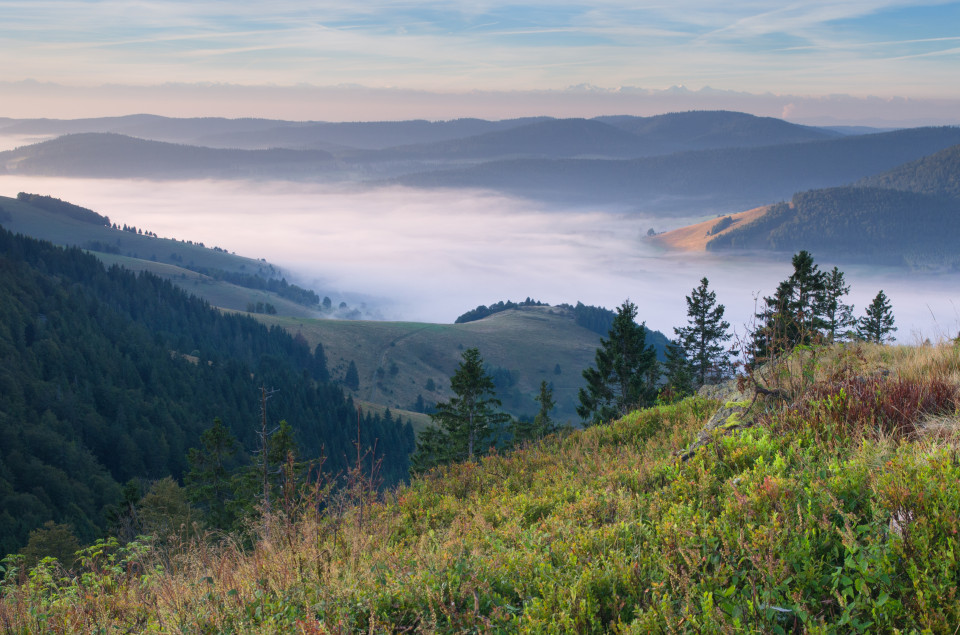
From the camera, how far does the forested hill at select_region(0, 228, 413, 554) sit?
284ft

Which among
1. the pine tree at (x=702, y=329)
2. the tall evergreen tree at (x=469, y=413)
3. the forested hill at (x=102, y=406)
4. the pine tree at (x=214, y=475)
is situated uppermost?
the pine tree at (x=702, y=329)

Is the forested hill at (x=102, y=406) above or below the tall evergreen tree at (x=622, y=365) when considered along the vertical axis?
below

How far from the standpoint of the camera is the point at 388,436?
14100 cm

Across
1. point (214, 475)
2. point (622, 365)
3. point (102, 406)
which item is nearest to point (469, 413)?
point (622, 365)

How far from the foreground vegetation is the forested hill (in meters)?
75.6

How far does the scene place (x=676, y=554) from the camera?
577cm

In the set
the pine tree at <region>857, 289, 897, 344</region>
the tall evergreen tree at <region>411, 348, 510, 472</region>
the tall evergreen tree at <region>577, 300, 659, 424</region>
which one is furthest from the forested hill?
the pine tree at <region>857, 289, 897, 344</region>

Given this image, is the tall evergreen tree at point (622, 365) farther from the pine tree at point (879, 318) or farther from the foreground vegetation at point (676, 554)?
the foreground vegetation at point (676, 554)

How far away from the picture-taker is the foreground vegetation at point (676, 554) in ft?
15.6

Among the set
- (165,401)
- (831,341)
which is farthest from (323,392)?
(831,341)

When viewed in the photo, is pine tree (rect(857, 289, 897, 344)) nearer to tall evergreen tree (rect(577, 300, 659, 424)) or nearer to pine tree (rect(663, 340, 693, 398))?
pine tree (rect(663, 340, 693, 398))

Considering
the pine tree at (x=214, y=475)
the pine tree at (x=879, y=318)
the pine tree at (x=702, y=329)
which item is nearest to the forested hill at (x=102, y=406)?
the pine tree at (x=214, y=475)

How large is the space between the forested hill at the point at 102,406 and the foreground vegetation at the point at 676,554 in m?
75.6

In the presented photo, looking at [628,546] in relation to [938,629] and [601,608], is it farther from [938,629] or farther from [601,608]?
[938,629]
